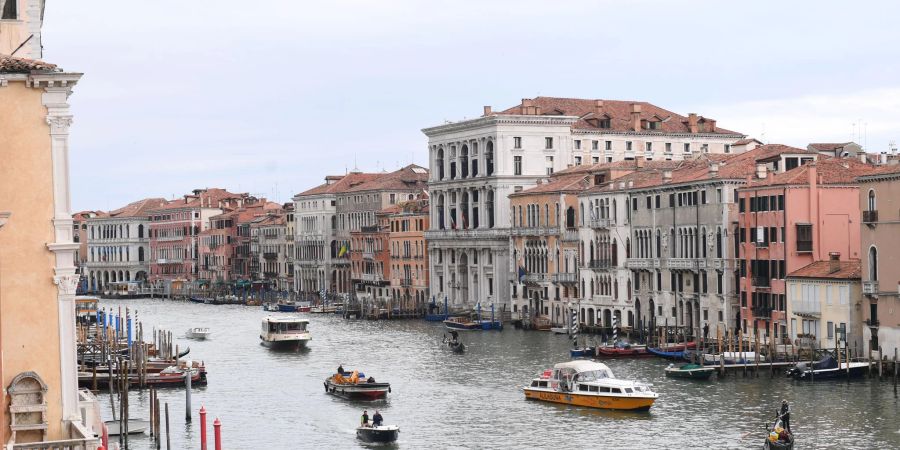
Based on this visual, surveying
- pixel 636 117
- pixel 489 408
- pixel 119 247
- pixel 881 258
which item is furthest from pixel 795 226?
pixel 119 247

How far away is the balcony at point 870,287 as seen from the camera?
36.6 meters

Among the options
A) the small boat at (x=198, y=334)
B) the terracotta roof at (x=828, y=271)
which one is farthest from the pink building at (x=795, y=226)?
the small boat at (x=198, y=334)

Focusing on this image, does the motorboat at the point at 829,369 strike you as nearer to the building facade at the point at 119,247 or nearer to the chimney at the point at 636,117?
the chimney at the point at 636,117

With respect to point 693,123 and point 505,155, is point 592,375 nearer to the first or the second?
point 505,155

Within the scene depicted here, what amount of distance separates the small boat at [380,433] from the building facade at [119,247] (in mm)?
92244

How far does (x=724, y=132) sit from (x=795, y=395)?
41.6 metres

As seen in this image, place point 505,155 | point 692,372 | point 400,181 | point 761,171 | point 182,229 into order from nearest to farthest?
point 692,372
point 761,171
point 505,155
point 400,181
point 182,229

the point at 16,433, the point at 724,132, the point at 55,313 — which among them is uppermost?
the point at 724,132

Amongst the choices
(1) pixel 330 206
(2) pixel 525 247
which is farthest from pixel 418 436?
(1) pixel 330 206

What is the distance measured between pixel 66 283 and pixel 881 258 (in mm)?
24825

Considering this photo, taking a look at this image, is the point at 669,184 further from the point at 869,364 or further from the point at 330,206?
the point at 330,206

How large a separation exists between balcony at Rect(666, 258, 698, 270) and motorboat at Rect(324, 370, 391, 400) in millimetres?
15149

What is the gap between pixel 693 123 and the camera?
7256cm

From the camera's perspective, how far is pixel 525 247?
62.2 m
